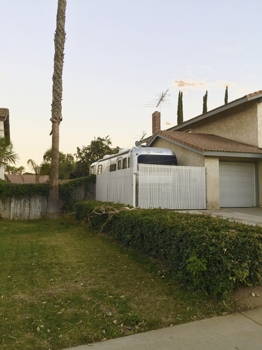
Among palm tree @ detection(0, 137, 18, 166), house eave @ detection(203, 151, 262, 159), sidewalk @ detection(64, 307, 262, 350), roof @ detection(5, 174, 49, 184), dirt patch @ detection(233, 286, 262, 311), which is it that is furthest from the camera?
roof @ detection(5, 174, 49, 184)

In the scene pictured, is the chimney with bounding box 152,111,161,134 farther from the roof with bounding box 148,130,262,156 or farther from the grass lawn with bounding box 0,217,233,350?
the grass lawn with bounding box 0,217,233,350

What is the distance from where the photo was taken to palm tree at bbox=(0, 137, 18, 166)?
46.4 feet

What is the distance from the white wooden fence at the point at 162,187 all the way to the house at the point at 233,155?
62cm

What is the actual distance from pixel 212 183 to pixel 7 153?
32.5 feet

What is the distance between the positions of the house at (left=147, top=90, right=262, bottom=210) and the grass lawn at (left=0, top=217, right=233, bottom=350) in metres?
7.66

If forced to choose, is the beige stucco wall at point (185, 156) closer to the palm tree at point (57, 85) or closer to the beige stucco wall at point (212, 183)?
the beige stucco wall at point (212, 183)

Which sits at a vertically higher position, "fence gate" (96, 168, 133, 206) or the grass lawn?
"fence gate" (96, 168, 133, 206)

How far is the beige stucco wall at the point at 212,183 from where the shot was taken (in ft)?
44.3

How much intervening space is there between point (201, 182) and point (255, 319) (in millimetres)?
9924

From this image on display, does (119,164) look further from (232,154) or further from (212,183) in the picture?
(232,154)

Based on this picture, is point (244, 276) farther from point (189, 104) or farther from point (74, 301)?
point (189, 104)

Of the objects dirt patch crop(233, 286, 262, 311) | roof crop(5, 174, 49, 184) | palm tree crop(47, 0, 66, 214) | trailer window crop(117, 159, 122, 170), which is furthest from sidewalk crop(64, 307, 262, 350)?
roof crop(5, 174, 49, 184)

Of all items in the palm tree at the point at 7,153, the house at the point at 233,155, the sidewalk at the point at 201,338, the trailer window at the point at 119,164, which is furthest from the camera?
the trailer window at the point at 119,164

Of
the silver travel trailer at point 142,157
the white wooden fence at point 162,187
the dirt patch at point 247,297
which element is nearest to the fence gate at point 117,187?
the white wooden fence at point 162,187
